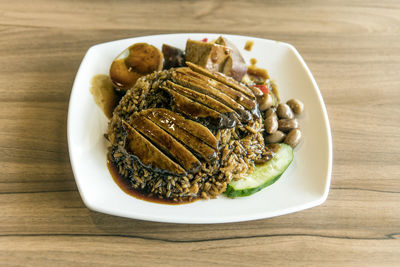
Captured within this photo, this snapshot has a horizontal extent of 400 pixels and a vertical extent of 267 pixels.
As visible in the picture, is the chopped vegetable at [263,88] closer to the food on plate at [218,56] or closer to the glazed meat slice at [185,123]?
the food on plate at [218,56]

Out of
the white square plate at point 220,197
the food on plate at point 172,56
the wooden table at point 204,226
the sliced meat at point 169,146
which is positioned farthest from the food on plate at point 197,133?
the wooden table at point 204,226

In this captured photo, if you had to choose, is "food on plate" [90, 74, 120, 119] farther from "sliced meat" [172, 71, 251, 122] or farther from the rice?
"sliced meat" [172, 71, 251, 122]

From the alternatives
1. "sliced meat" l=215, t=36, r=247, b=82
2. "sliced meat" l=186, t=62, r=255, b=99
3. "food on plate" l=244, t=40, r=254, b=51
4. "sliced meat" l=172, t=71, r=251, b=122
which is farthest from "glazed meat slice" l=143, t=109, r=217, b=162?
"food on plate" l=244, t=40, r=254, b=51

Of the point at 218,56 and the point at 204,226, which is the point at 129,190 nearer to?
the point at 204,226

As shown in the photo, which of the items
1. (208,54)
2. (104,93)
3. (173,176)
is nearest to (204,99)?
(208,54)

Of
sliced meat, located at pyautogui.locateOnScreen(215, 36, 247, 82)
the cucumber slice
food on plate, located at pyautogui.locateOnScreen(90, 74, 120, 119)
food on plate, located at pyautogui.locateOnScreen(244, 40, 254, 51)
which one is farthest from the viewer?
food on plate, located at pyautogui.locateOnScreen(244, 40, 254, 51)

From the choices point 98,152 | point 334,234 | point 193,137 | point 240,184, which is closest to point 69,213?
point 98,152

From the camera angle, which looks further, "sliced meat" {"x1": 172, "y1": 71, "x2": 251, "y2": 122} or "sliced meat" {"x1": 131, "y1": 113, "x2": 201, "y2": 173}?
"sliced meat" {"x1": 172, "y1": 71, "x2": 251, "y2": 122}

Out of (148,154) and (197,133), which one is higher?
(197,133)
